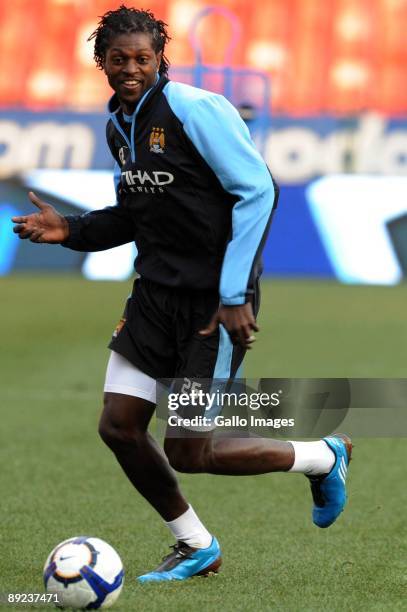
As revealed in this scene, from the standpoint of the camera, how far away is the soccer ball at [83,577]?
455 cm

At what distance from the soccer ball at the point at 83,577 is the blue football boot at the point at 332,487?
42.4 inches

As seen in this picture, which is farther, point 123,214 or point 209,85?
point 209,85

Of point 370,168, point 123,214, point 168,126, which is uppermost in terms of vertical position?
point 168,126

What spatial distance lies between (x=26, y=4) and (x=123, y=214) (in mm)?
21492

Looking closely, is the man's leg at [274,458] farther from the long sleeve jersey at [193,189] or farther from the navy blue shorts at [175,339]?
the long sleeve jersey at [193,189]

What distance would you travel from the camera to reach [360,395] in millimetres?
6840

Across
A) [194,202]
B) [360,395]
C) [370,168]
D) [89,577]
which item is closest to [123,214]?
[194,202]

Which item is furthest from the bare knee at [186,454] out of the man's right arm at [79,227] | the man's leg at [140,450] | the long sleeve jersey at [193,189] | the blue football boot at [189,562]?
the man's right arm at [79,227]

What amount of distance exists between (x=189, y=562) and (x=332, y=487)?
656 millimetres

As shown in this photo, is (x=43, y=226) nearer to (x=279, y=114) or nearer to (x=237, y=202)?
(x=237, y=202)

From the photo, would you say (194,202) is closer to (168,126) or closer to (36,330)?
(168,126)

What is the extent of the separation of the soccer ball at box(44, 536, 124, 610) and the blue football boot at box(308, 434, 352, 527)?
1.08 m

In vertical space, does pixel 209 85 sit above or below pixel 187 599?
below

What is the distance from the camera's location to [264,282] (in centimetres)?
2064
